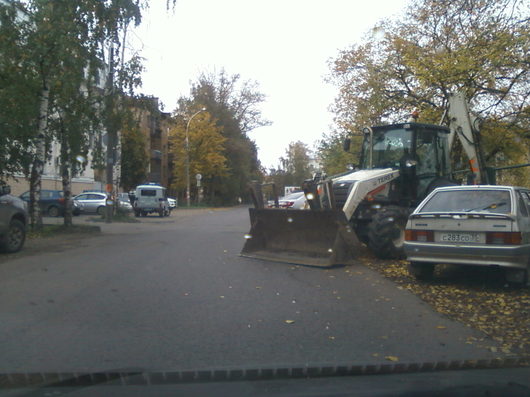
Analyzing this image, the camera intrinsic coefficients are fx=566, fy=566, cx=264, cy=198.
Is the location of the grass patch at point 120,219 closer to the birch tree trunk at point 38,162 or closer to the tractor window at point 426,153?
the birch tree trunk at point 38,162

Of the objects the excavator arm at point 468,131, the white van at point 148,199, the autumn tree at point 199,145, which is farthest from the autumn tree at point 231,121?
the excavator arm at point 468,131

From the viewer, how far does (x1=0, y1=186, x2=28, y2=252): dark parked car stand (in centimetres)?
1304

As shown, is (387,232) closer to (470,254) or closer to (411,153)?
(411,153)

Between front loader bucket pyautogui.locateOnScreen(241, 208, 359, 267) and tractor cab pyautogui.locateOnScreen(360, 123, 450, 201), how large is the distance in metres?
2.93

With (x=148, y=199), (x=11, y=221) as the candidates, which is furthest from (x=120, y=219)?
(x=11, y=221)

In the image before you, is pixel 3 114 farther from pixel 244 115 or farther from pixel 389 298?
pixel 244 115

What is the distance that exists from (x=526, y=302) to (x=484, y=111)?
15.9 meters

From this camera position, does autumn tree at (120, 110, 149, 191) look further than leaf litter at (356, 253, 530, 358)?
Yes

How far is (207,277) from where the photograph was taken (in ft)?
32.5

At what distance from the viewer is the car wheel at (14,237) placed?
13.2 m

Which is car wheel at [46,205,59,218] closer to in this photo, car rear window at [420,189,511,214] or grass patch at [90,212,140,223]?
grass patch at [90,212,140,223]

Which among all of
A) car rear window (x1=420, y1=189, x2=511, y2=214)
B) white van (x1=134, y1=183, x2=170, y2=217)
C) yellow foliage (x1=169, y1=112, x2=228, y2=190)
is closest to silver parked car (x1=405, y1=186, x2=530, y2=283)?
car rear window (x1=420, y1=189, x2=511, y2=214)

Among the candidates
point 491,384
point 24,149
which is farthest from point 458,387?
point 24,149

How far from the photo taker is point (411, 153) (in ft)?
43.5
